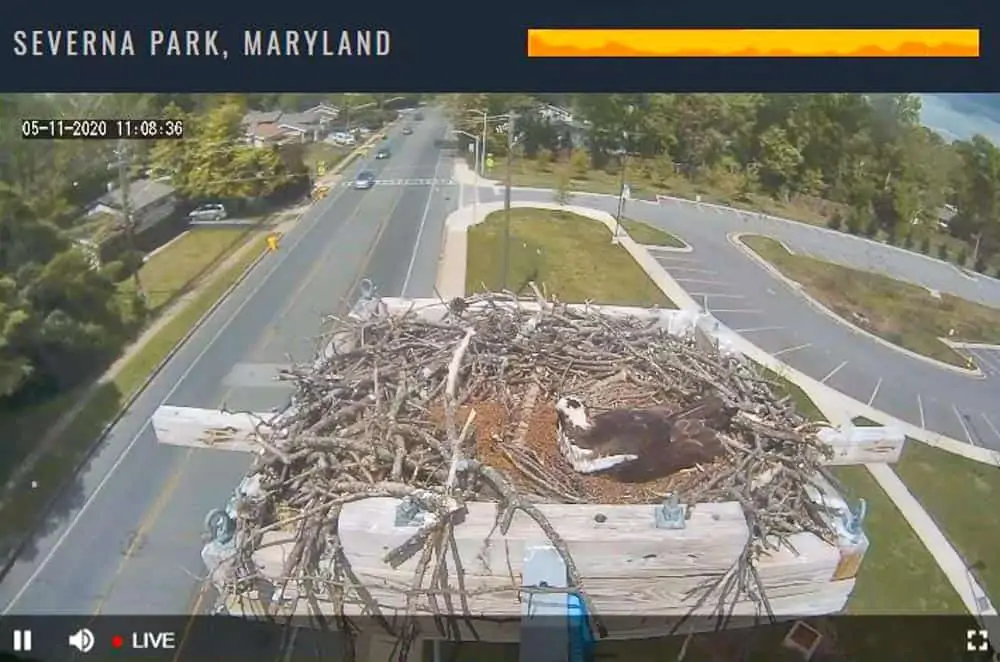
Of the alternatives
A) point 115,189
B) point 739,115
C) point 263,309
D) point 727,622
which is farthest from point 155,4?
point 727,622

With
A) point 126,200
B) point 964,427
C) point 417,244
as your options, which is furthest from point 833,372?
point 126,200

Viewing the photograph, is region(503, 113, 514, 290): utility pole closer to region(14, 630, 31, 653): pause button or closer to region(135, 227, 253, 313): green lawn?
region(135, 227, 253, 313): green lawn

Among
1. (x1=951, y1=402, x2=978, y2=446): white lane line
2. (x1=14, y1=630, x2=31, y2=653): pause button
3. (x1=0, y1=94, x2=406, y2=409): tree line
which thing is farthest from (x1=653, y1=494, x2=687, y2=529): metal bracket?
(x1=14, y1=630, x2=31, y2=653): pause button

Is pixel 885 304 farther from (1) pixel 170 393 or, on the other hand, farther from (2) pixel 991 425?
(1) pixel 170 393

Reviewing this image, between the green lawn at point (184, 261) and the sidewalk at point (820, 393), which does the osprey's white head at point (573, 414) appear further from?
the green lawn at point (184, 261)

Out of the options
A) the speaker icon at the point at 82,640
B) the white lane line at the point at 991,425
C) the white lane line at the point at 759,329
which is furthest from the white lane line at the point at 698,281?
the speaker icon at the point at 82,640

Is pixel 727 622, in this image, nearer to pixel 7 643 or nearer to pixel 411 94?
pixel 411 94
